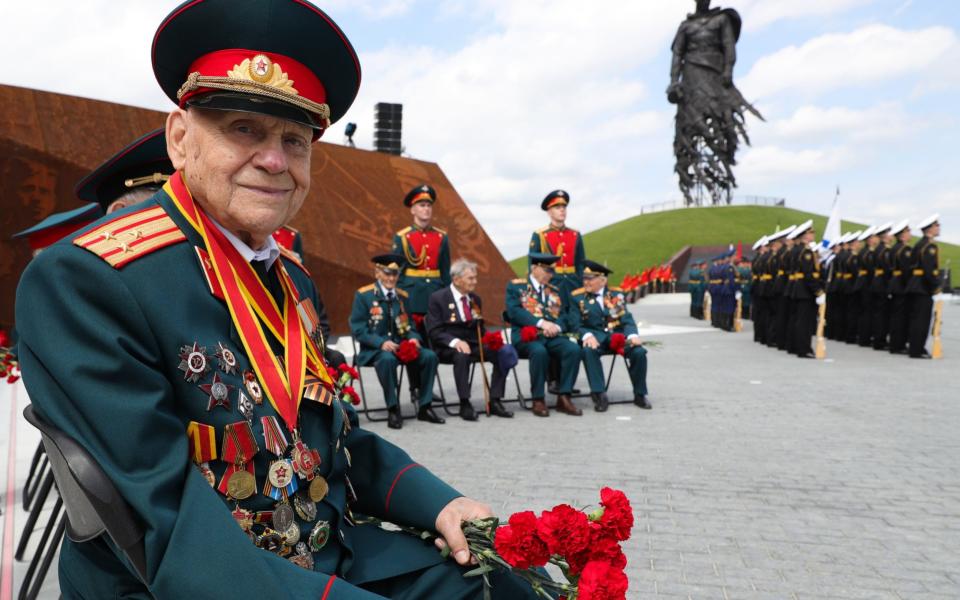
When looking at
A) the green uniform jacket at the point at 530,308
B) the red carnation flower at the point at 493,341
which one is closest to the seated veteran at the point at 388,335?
the red carnation flower at the point at 493,341

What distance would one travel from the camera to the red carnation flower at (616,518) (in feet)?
4.33

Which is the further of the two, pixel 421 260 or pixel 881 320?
pixel 881 320

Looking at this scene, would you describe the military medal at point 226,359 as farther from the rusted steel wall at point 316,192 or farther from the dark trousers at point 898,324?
the dark trousers at point 898,324

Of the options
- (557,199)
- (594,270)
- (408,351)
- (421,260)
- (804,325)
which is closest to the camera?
(408,351)

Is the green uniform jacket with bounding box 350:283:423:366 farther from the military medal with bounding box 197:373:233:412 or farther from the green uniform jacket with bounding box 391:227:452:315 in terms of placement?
the military medal with bounding box 197:373:233:412

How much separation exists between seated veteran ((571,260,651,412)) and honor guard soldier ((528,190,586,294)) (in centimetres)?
107

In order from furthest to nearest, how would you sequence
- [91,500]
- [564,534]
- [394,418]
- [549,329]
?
[549,329] < [394,418] < [564,534] < [91,500]

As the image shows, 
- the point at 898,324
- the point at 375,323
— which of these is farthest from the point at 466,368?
the point at 898,324

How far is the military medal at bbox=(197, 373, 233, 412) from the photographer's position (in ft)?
4.12

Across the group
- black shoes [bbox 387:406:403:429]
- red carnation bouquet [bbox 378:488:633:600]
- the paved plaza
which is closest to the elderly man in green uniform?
red carnation bouquet [bbox 378:488:633:600]

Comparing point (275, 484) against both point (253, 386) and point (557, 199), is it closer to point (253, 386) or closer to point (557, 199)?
point (253, 386)

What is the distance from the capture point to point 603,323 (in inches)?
317

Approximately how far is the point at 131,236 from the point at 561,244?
27.4 ft

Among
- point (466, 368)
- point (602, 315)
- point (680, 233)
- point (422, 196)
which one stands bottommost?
point (466, 368)
